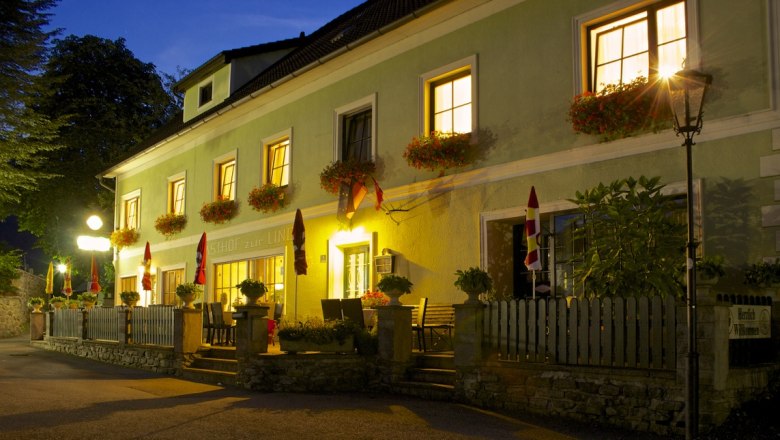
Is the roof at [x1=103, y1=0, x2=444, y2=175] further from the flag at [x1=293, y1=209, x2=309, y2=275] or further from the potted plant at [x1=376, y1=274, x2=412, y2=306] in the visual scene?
the potted plant at [x1=376, y1=274, x2=412, y2=306]

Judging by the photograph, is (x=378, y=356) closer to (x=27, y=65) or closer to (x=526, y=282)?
(x=526, y=282)

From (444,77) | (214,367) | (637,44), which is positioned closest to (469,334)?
(637,44)

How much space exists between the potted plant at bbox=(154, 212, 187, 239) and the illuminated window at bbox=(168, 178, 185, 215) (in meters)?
0.25

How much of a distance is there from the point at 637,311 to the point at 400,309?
3.87 meters

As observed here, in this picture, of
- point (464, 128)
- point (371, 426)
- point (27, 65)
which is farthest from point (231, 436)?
point (27, 65)

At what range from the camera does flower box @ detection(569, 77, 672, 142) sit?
982cm

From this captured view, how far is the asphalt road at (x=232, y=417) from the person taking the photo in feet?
25.9

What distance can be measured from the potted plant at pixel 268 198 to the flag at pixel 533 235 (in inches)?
304

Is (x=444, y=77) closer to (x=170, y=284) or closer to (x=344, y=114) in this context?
(x=344, y=114)

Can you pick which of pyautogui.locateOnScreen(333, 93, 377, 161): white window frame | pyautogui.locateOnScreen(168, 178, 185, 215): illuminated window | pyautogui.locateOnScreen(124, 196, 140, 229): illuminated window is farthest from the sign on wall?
pyautogui.locateOnScreen(124, 196, 140, 229): illuminated window

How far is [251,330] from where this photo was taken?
39.1 ft

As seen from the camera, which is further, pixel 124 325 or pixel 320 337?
pixel 124 325

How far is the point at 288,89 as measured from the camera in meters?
17.2

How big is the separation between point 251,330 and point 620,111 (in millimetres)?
6114
